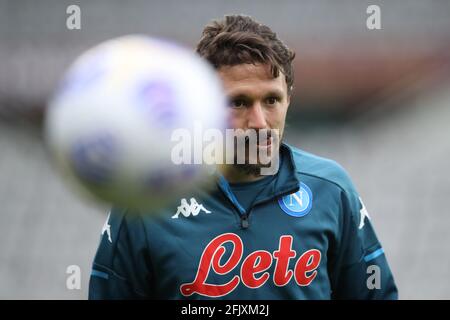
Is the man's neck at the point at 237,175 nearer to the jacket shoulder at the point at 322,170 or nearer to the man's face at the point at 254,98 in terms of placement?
the man's face at the point at 254,98

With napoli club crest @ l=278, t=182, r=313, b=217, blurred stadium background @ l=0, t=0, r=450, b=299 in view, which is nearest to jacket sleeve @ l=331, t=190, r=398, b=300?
napoli club crest @ l=278, t=182, r=313, b=217

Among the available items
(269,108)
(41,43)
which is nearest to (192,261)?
(269,108)

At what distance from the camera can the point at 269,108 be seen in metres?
1.91

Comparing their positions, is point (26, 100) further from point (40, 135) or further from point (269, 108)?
point (269, 108)

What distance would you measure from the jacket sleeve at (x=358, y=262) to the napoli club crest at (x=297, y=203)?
119 millimetres

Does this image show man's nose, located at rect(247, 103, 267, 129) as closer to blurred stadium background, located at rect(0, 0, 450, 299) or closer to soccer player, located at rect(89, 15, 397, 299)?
soccer player, located at rect(89, 15, 397, 299)

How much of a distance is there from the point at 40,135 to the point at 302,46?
2.42m

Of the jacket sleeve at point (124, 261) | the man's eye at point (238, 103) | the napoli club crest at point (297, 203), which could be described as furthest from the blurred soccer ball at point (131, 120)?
the napoli club crest at point (297, 203)

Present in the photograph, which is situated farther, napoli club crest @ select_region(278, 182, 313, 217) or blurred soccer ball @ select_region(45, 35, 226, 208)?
napoli club crest @ select_region(278, 182, 313, 217)

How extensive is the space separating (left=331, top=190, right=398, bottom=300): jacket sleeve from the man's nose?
1.31ft

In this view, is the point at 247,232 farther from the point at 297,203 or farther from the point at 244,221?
the point at 297,203

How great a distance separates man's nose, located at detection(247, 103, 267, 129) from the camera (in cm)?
185

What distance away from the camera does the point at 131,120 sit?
167 cm

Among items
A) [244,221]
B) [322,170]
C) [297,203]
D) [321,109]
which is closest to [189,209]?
[244,221]
